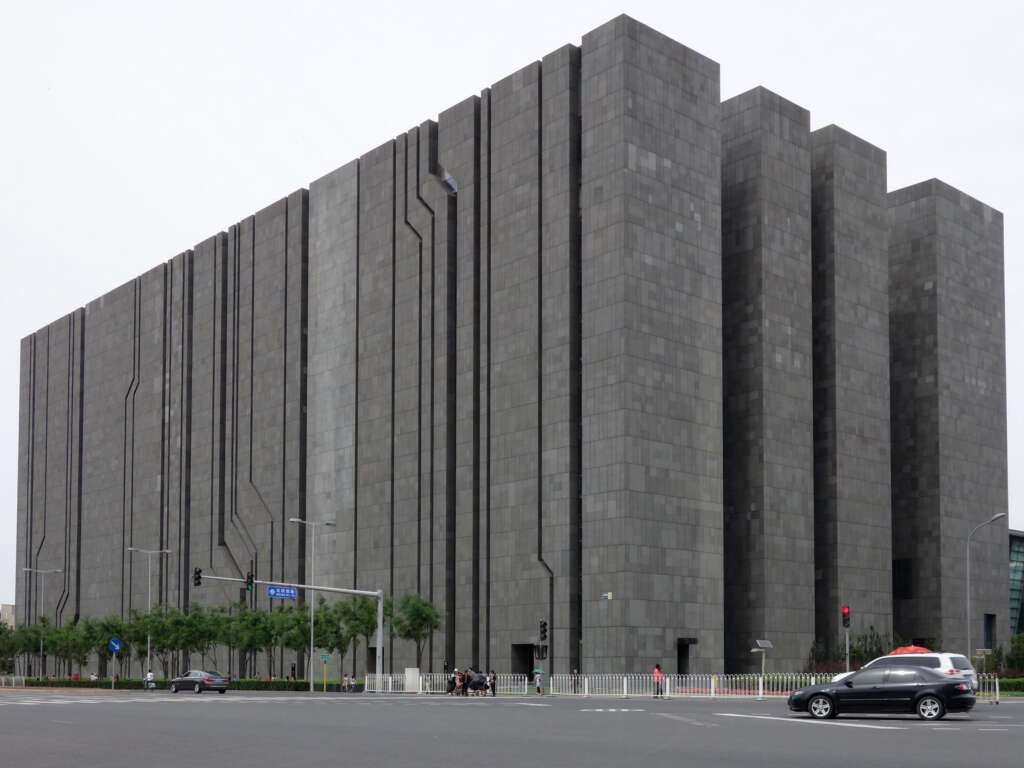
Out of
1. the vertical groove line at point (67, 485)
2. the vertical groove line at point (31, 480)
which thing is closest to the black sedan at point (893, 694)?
the vertical groove line at point (67, 485)

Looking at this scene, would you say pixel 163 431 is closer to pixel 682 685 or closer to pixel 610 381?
pixel 610 381

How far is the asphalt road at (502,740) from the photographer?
21.0 meters

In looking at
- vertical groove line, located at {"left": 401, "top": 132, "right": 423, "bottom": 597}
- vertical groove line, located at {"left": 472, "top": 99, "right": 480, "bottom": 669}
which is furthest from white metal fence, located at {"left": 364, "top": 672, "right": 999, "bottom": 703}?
vertical groove line, located at {"left": 401, "top": 132, "right": 423, "bottom": 597}

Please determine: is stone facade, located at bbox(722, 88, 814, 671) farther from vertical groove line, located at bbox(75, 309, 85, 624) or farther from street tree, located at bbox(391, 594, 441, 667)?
vertical groove line, located at bbox(75, 309, 85, 624)

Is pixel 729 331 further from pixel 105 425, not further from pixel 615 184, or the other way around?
pixel 105 425

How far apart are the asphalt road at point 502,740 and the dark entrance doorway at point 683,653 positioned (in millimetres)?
39345

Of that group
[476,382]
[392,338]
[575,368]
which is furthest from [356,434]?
[575,368]

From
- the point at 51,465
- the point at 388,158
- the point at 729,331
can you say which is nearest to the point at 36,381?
the point at 51,465

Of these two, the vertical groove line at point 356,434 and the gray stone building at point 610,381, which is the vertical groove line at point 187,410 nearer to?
the gray stone building at point 610,381

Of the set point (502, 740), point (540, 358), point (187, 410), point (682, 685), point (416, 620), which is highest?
point (540, 358)

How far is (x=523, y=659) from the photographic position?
8244 centimetres

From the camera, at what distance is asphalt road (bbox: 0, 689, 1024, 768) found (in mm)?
21016

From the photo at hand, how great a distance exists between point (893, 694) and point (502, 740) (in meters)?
14.4

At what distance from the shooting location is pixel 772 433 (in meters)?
85.1
